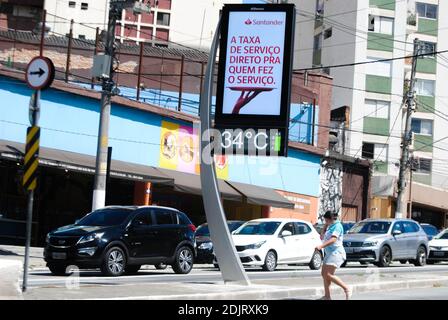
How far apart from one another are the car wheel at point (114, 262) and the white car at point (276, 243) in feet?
16.2

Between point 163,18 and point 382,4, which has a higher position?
point 163,18

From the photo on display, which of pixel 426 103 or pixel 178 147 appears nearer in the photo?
pixel 178 147

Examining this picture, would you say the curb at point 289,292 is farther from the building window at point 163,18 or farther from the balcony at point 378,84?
the building window at point 163,18

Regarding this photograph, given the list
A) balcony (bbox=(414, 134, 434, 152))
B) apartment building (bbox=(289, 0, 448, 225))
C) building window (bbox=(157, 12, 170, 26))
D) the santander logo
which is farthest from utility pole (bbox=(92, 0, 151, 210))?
building window (bbox=(157, 12, 170, 26))

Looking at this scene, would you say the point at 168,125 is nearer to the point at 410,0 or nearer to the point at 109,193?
the point at 109,193

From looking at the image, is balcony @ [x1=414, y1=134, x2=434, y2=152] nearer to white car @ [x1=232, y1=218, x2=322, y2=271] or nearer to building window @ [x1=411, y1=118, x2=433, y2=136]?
building window @ [x1=411, y1=118, x2=433, y2=136]

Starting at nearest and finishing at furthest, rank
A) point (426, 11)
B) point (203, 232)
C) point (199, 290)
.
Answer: point (199, 290) < point (203, 232) < point (426, 11)

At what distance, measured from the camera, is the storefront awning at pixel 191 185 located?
30047 mm

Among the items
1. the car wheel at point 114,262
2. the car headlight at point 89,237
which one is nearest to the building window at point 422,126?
the car wheel at point 114,262

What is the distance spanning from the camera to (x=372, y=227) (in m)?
26.9

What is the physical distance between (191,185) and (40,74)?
60.7ft

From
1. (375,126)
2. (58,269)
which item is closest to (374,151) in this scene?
(375,126)

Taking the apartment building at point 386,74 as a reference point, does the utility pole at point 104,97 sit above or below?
below

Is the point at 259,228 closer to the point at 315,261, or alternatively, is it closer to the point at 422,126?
the point at 315,261
